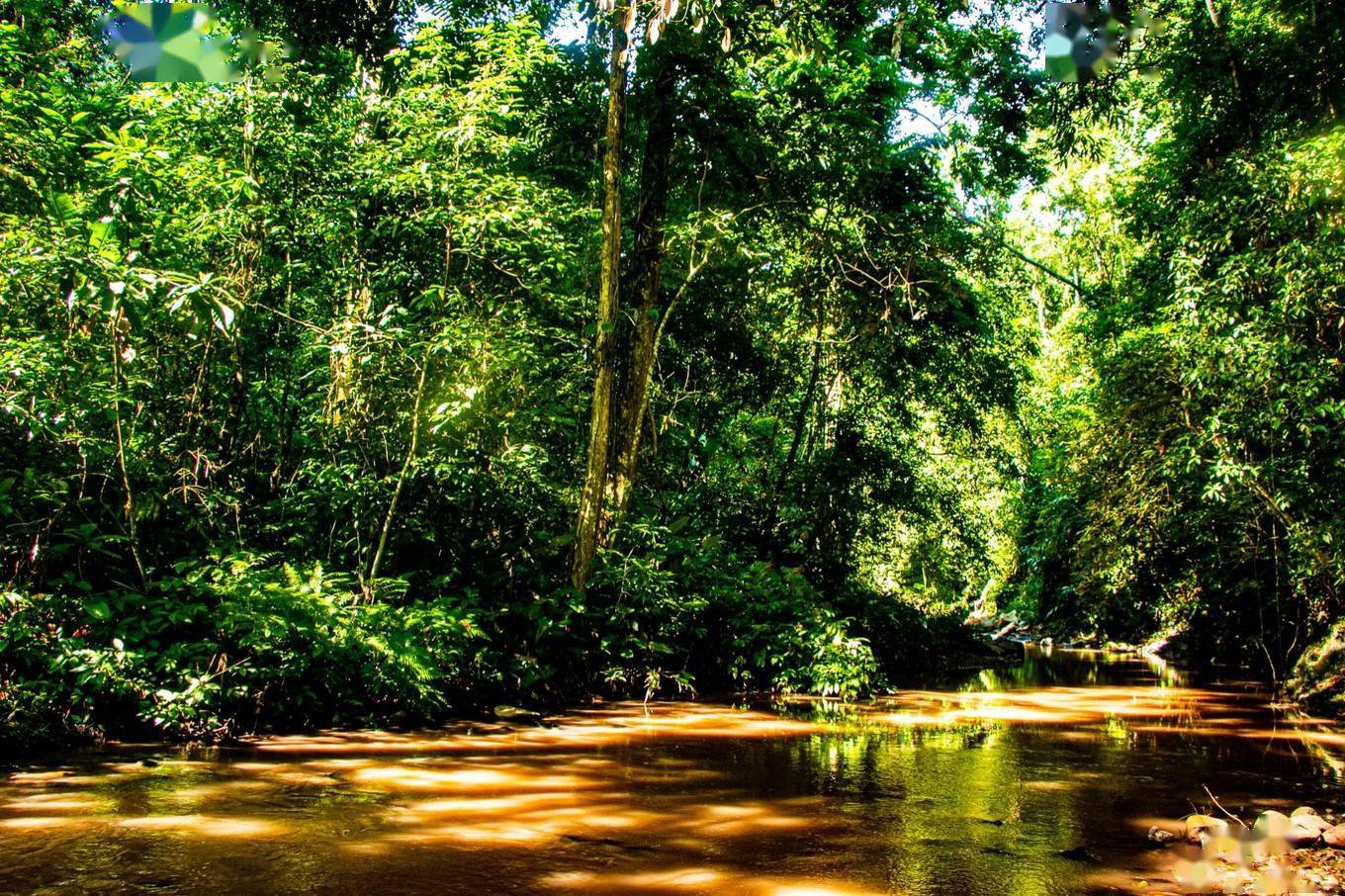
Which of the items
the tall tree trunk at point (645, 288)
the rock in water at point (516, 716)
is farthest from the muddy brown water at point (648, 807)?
the tall tree trunk at point (645, 288)

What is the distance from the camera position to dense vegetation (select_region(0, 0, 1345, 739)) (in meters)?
6.26

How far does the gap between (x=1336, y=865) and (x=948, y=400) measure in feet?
41.1


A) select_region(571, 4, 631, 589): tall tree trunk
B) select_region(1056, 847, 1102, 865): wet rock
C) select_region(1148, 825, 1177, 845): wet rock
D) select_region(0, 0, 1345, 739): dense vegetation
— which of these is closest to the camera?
select_region(1056, 847, 1102, 865): wet rock

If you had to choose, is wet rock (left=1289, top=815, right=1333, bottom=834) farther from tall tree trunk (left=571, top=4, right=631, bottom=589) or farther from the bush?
tall tree trunk (left=571, top=4, right=631, bottom=589)

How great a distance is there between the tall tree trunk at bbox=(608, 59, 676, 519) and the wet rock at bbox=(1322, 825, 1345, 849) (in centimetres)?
785

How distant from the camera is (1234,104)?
37.5 ft

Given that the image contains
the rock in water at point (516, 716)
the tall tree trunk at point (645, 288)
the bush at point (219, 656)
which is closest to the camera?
the bush at point (219, 656)

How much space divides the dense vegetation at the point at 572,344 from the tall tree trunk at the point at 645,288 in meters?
0.06

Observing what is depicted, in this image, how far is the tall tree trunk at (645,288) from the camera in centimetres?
1116

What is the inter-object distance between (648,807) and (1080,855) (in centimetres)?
223

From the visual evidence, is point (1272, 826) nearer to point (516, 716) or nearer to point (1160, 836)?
point (1160, 836)

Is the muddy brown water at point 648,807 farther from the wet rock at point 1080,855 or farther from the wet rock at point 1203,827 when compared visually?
the wet rock at point 1203,827

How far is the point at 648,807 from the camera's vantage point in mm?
4898

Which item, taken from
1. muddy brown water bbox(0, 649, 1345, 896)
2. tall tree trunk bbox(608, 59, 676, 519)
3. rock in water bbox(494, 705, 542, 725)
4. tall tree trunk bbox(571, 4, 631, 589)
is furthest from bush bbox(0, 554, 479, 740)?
tall tree trunk bbox(608, 59, 676, 519)
